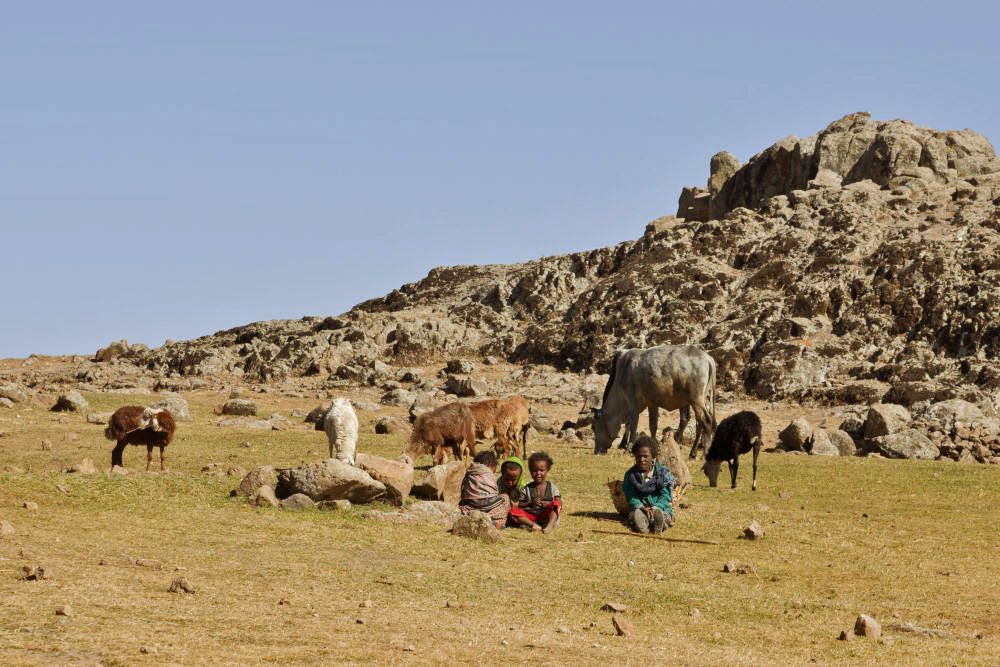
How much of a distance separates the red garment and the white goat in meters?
6.03

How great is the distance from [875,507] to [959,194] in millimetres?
52164

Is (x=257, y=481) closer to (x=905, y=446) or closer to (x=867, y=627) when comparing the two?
(x=867, y=627)

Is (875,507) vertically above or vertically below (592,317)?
below

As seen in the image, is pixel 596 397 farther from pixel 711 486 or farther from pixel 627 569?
pixel 627 569

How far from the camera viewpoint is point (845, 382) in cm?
5684

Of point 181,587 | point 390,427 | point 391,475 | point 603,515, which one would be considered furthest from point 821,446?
point 181,587

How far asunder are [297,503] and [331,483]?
663 mm

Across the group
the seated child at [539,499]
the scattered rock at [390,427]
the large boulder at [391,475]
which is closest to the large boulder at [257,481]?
the large boulder at [391,475]

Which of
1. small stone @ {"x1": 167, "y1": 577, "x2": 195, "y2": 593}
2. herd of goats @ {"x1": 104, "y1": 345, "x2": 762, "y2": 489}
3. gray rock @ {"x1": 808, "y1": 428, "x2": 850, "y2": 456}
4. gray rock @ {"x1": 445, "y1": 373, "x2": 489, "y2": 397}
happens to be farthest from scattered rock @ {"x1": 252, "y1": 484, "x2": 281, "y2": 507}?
gray rock @ {"x1": 445, "y1": 373, "x2": 489, "y2": 397}

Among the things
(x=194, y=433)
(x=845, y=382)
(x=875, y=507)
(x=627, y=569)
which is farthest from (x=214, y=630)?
(x=845, y=382)

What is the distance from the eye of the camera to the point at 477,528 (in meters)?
17.6

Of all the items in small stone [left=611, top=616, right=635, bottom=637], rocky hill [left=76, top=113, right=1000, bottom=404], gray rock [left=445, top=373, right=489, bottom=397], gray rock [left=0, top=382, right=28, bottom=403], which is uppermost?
rocky hill [left=76, top=113, right=1000, bottom=404]

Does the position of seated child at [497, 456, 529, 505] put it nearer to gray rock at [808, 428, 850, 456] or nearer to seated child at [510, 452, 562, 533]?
seated child at [510, 452, 562, 533]

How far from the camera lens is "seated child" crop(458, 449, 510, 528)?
63.2 feet
